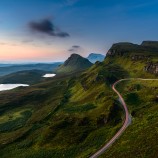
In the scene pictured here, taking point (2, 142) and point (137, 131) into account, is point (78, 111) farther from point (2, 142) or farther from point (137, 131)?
point (137, 131)

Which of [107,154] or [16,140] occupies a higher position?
[107,154]

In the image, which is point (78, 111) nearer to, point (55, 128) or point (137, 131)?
point (55, 128)

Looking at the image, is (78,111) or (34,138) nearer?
(34,138)

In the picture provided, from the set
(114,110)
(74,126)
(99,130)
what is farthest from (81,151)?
(114,110)

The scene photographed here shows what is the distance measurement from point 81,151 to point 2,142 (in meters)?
55.4

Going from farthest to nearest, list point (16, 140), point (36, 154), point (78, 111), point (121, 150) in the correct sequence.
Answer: point (78, 111), point (16, 140), point (36, 154), point (121, 150)

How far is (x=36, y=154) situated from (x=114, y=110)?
3977cm

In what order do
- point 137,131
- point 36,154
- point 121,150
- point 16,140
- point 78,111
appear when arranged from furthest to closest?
point 78,111 < point 16,140 < point 36,154 < point 137,131 < point 121,150

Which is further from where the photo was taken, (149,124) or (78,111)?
(78,111)

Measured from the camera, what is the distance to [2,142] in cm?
12569

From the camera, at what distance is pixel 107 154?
7225 centimetres

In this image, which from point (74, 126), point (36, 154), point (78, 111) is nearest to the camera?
point (36, 154)

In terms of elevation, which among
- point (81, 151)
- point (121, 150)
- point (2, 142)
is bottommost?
point (2, 142)

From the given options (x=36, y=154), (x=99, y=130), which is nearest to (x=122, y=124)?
(x=99, y=130)
